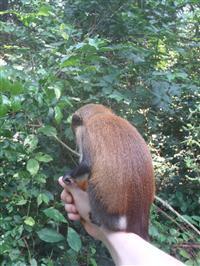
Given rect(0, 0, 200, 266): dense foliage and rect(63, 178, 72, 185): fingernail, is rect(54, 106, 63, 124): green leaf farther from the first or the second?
rect(63, 178, 72, 185): fingernail

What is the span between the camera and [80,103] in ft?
6.63

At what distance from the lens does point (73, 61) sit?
1.54m

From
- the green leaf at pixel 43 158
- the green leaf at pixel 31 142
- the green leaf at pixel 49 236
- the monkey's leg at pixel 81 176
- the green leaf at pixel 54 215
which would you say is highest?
the monkey's leg at pixel 81 176

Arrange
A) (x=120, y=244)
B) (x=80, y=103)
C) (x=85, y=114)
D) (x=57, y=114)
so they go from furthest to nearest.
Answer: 1. (x=80, y=103)
2. (x=57, y=114)
3. (x=85, y=114)
4. (x=120, y=244)

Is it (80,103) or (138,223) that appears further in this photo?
(80,103)

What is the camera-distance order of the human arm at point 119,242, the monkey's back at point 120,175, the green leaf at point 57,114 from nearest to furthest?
the human arm at point 119,242 < the monkey's back at point 120,175 < the green leaf at point 57,114

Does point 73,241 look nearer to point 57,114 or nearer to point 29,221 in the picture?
point 29,221

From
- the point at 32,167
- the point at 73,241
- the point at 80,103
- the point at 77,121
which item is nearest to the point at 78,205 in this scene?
the point at 77,121

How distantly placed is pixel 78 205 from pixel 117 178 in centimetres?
11

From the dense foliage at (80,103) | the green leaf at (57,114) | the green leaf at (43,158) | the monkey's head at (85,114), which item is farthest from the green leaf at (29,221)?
the monkey's head at (85,114)

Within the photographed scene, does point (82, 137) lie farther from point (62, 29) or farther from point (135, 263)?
point (62, 29)

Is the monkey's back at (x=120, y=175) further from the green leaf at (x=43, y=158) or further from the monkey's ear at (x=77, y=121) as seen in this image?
the green leaf at (x=43, y=158)

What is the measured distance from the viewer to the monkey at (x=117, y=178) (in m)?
0.84

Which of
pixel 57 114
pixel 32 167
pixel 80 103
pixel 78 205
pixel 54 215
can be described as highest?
pixel 78 205
